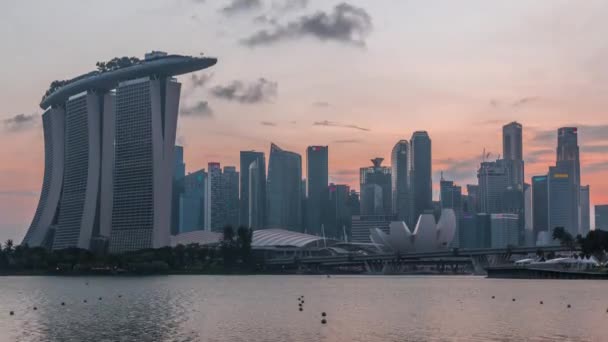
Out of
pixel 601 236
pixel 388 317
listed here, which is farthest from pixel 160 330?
pixel 601 236

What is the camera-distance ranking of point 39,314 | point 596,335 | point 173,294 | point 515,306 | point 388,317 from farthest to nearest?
point 173,294
point 515,306
point 39,314
point 388,317
point 596,335

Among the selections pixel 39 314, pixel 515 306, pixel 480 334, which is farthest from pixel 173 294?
pixel 480 334

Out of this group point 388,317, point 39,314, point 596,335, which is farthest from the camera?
point 39,314

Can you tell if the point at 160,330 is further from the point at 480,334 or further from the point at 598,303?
the point at 598,303

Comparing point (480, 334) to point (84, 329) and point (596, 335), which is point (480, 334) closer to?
point (596, 335)

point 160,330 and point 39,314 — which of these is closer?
point 160,330

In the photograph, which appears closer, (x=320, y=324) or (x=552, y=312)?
(x=320, y=324)
